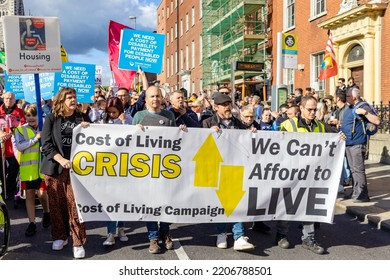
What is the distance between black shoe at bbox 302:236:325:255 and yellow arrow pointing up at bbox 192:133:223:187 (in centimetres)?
130

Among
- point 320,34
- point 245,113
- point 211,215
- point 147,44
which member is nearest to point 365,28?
point 320,34

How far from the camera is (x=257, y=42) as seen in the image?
82.4ft

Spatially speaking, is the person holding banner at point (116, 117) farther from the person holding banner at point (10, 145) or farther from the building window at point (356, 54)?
the building window at point (356, 54)

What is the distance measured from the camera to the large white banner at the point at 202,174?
15.9 ft

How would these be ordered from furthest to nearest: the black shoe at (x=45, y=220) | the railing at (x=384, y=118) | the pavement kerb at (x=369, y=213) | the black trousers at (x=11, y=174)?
1. the railing at (x=384, y=118)
2. the black trousers at (x=11, y=174)
3. the pavement kerb at (x=369, y=213)
4. the black shoe at (x=45, y=220)

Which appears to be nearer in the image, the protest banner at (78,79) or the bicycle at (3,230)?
the bicycle at (3,230)

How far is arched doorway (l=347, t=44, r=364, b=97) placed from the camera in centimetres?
1612

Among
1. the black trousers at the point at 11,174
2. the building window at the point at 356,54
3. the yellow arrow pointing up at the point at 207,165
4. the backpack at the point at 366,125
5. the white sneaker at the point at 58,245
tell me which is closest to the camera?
the yellow arrow pointing up at the point at 207,165

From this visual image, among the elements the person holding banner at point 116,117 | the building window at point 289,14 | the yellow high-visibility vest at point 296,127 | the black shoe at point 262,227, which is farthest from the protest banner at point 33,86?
the building window at point 289,14

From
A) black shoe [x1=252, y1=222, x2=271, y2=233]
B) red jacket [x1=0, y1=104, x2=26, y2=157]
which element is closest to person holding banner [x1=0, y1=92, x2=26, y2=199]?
red jacket [x1=0, y1=104, x2=26, y2=157]

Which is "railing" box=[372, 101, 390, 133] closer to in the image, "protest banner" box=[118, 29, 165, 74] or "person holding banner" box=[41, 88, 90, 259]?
"protest banner" box=[118, 29, 165, 74]

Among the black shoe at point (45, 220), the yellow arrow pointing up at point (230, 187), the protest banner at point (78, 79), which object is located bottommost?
the black shoe at point (45, 220)

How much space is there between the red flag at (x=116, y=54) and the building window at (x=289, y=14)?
13.5 metres

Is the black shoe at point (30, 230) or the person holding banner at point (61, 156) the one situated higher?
the person holding banner at point (61, 156)
